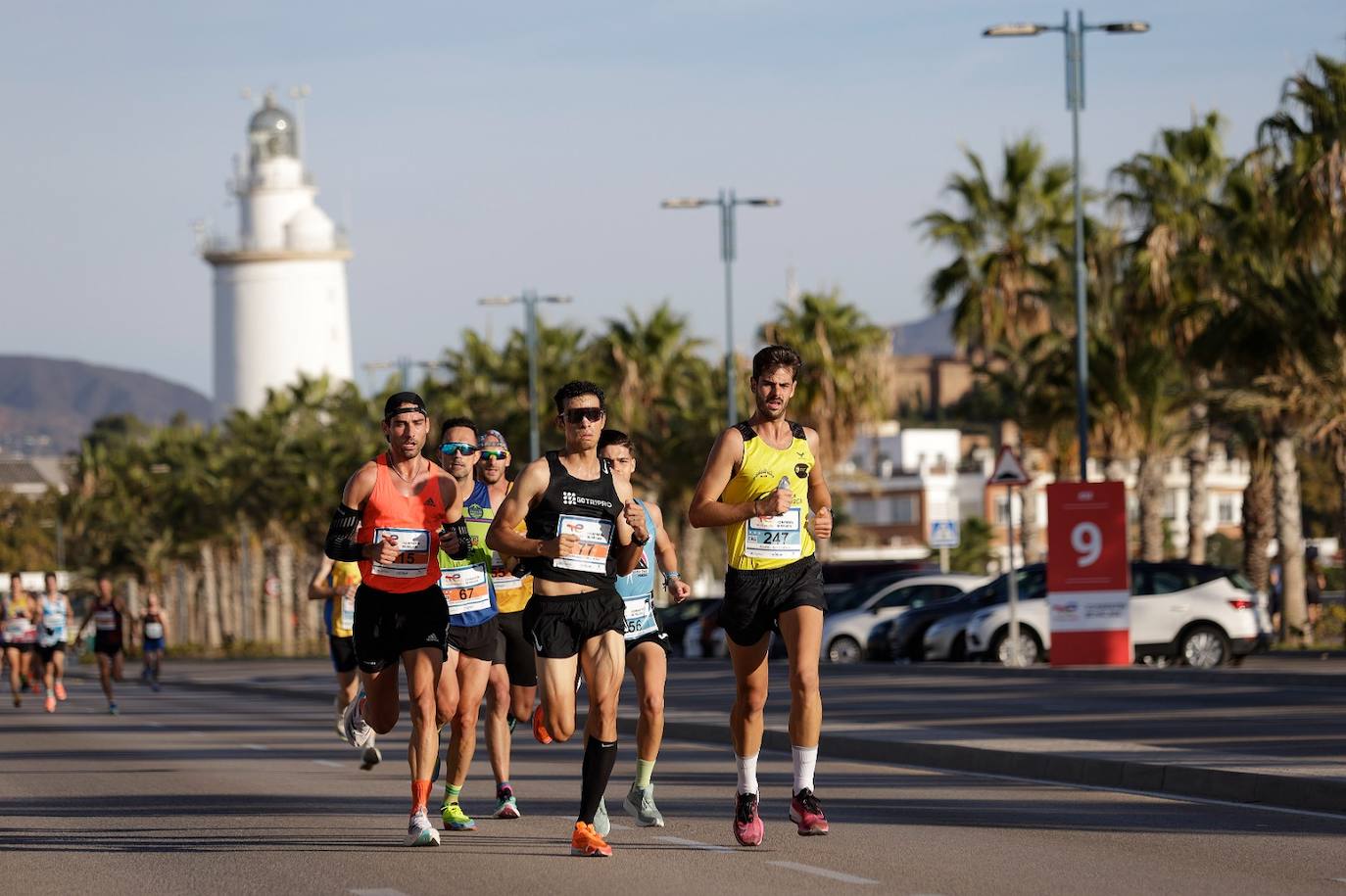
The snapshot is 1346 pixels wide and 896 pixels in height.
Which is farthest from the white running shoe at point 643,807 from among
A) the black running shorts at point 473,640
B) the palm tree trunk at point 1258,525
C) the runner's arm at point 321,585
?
the palm tree trunk at point 1258,525

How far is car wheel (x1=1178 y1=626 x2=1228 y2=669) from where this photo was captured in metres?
30.2

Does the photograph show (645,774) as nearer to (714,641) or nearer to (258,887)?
(258,887)

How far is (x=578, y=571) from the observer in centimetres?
1091

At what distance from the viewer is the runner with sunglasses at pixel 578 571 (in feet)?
35.6

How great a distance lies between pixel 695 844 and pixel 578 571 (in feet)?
5.11

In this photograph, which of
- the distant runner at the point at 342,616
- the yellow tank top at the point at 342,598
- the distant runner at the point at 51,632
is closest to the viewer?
the distant runner at the point at 342,616

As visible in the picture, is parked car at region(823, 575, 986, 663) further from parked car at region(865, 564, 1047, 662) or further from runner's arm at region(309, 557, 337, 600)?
runner's arm at region(309, 557, 337, 600)

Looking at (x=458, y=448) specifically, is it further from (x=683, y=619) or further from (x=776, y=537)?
(x=683, y=619)

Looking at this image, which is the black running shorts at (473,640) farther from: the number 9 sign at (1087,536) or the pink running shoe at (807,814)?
the number 9 sign at (1087,536)

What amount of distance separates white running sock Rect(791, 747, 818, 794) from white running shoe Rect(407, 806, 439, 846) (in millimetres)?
1743

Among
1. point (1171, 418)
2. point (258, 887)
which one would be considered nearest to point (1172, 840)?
point (258, 887)

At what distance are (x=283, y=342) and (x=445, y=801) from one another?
96.0 meters

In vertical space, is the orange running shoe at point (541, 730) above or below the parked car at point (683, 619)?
above

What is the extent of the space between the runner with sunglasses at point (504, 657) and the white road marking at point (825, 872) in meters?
2.72
